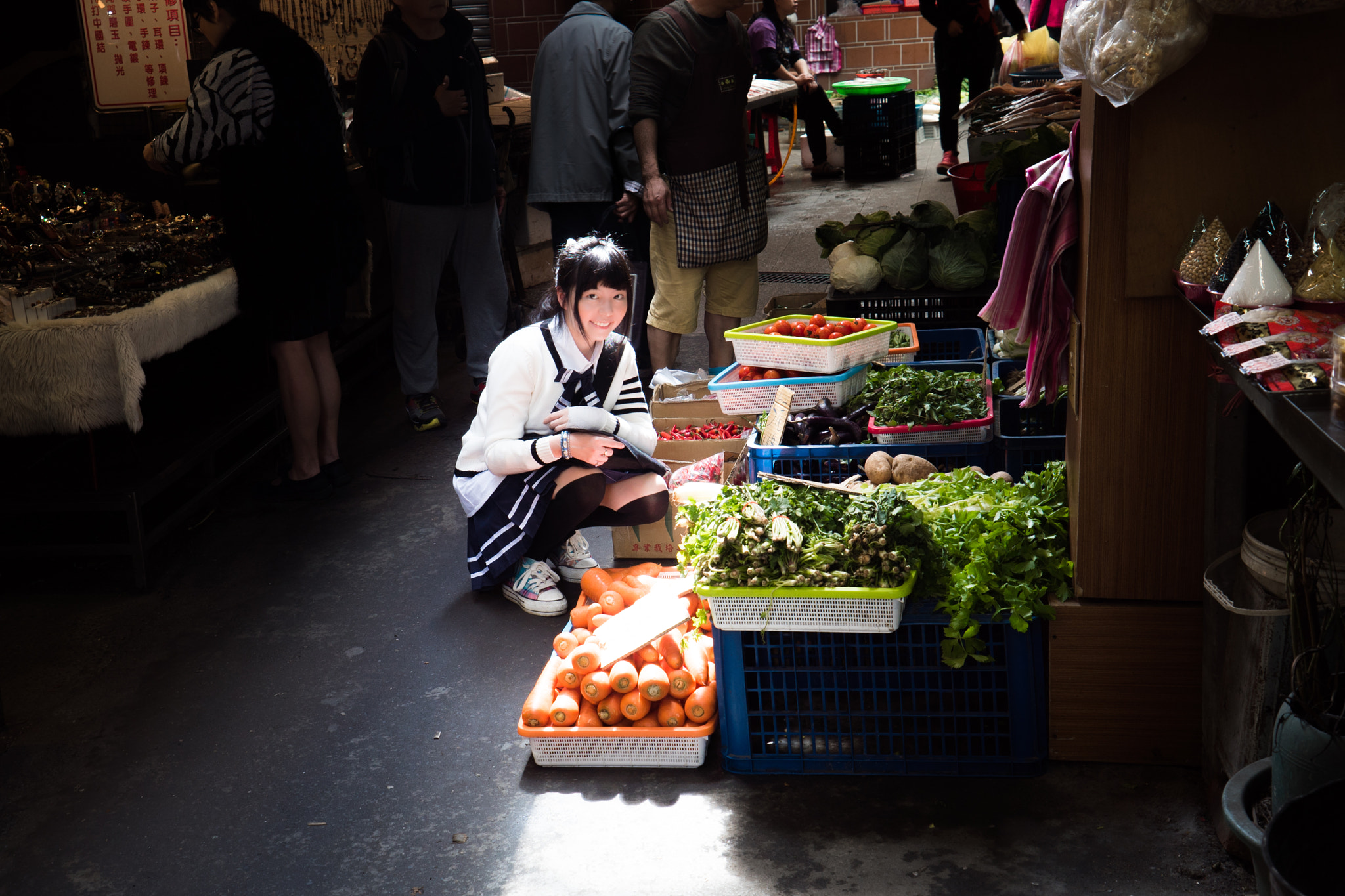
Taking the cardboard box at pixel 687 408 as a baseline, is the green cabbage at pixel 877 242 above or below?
above

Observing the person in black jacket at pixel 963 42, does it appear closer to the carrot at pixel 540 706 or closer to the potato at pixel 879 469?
the potato at pixel 879 469

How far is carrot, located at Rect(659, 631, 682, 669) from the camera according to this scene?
126 inches

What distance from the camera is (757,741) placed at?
303 cm

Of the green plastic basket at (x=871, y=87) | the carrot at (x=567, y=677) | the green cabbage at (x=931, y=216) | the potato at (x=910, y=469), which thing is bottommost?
the carrot at (x=567, y=677)

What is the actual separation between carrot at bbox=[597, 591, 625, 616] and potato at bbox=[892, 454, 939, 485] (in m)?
0.94

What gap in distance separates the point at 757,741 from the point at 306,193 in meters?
3.18

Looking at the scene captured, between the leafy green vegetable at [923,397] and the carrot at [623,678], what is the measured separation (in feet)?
3.97

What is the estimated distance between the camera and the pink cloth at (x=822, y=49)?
15141 millimetres

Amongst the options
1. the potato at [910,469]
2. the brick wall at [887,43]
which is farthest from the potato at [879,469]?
the brick wall at [887,43]

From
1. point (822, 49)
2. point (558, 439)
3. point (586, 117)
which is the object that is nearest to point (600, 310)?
point (558, 439)

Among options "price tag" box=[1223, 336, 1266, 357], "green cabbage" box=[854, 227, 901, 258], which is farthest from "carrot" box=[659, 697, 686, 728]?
"green cabbage" box=[854, 227, 901, 258]

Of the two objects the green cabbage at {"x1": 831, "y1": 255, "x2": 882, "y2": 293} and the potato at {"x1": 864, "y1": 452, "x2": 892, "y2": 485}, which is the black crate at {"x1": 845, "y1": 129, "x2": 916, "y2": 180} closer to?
the green cabbage at {"x1": 831, "y1": 255, "x2": 882, "y2": 293}

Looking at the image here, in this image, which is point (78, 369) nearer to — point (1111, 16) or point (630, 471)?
point (630, 471)

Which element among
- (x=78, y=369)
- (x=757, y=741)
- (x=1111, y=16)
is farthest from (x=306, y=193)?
(x=1111, y=16)
